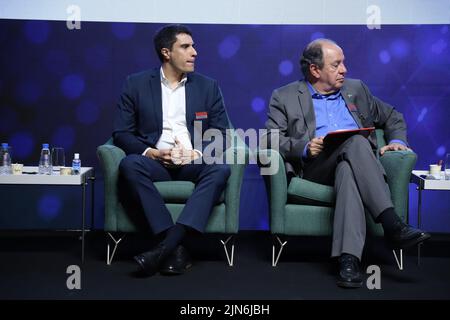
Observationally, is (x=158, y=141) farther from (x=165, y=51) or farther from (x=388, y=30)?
(x=388, y=30)

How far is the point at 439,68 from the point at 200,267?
2188mm

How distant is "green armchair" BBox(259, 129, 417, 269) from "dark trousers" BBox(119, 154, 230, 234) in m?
0.27

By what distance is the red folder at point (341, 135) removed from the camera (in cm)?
332

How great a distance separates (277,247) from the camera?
13.4 feet

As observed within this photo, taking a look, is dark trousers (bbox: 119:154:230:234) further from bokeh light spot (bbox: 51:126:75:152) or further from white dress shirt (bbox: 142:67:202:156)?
bokeh light spot (bbox: 51:126:75:152)

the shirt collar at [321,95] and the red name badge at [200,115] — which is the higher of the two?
the shirt collar at [321,95]

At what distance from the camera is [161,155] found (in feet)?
11.7

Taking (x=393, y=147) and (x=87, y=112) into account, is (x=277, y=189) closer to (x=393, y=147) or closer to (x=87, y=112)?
(x=393, y=147)

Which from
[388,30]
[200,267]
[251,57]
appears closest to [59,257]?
[200,267]

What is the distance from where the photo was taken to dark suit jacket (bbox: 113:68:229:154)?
3803 mm

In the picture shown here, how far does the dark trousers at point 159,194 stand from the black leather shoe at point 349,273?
2.29 ft

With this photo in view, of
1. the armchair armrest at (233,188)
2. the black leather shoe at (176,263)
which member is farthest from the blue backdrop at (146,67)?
the black leather shoe at (176,263)

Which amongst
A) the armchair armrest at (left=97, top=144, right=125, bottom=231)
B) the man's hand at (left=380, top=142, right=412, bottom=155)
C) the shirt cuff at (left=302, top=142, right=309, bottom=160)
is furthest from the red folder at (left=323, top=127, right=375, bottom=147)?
the armchair armrest at (left=97, top=144, right=125, bottom=231)

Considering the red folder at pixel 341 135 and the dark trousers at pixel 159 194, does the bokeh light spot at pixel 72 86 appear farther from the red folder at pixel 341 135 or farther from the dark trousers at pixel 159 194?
the red folder at pixel 341 135
